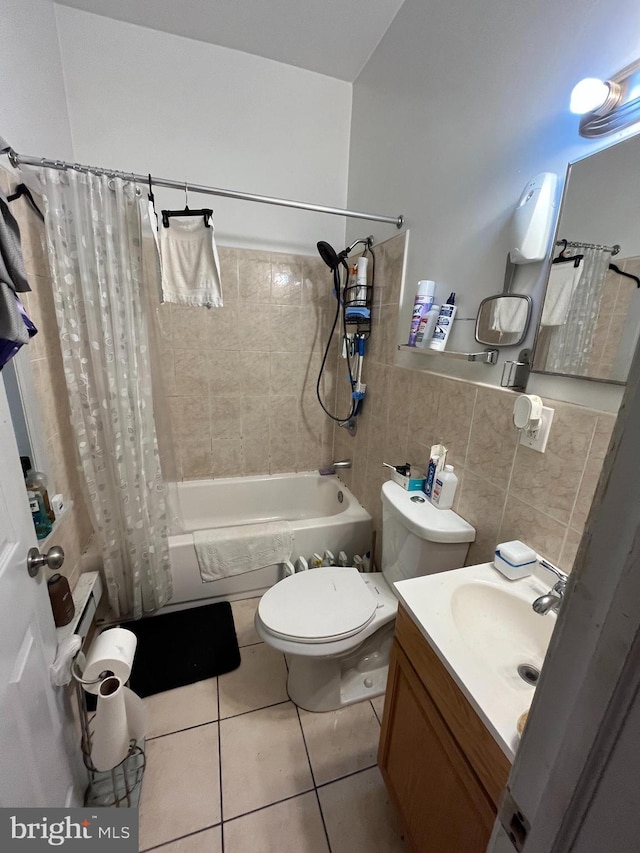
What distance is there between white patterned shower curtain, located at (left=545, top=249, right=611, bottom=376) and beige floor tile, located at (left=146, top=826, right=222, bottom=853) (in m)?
1.64

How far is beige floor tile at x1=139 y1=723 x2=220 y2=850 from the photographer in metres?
1.02

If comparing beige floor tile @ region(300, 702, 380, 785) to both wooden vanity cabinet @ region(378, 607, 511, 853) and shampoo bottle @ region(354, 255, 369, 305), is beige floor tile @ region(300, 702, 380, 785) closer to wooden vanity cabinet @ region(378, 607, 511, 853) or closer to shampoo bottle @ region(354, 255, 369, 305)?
wooden vanity cabinet @ region(378, 607, 511, 853)

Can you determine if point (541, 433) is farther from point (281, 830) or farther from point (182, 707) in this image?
point (182, 707)

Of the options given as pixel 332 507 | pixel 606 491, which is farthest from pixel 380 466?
pixel 606 491

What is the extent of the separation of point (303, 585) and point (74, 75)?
2.52 m

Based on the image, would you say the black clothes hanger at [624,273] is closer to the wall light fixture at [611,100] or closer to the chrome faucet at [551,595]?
the wall light fixture at [611,100]

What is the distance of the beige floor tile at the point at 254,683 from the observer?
1.35 meters

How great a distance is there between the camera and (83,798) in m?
1.02

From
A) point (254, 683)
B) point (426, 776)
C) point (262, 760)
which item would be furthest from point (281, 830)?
point (426, 776)

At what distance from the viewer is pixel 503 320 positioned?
102 cm

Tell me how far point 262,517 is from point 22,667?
5.59 ft

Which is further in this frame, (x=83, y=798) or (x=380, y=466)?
(x=380, y=466)

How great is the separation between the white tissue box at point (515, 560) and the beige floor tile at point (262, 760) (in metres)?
0.99

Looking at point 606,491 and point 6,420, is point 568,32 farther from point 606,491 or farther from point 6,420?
point 6,420
